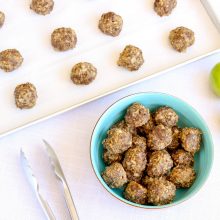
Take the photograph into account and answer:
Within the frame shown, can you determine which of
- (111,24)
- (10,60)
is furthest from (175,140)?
(10,60)

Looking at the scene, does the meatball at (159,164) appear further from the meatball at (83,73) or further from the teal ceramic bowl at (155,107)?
the meatball at (83,73)

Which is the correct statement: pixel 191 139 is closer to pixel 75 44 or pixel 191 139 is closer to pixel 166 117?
pixel 166 117

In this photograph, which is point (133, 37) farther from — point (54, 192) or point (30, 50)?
point (54, 192)

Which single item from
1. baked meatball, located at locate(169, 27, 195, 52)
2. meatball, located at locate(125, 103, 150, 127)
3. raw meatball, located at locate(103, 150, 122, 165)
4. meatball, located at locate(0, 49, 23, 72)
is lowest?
raw meatball, located at locate(103, 150, 122, 165)

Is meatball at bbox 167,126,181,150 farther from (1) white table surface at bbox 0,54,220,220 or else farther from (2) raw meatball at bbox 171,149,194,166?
(1) white table surface at bbox 0,54,220,220

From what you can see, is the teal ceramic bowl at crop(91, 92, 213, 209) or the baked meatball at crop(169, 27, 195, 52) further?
the baked meatball at crop(169, 27, 195, 52)


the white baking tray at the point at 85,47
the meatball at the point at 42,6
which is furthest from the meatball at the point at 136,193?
the meatball at the point at 42,6

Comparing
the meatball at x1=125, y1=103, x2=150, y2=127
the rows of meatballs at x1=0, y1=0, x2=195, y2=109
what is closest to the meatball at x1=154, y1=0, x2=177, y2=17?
the rows of meatballs at x1=0, y1=0, x2=195, y2=109
